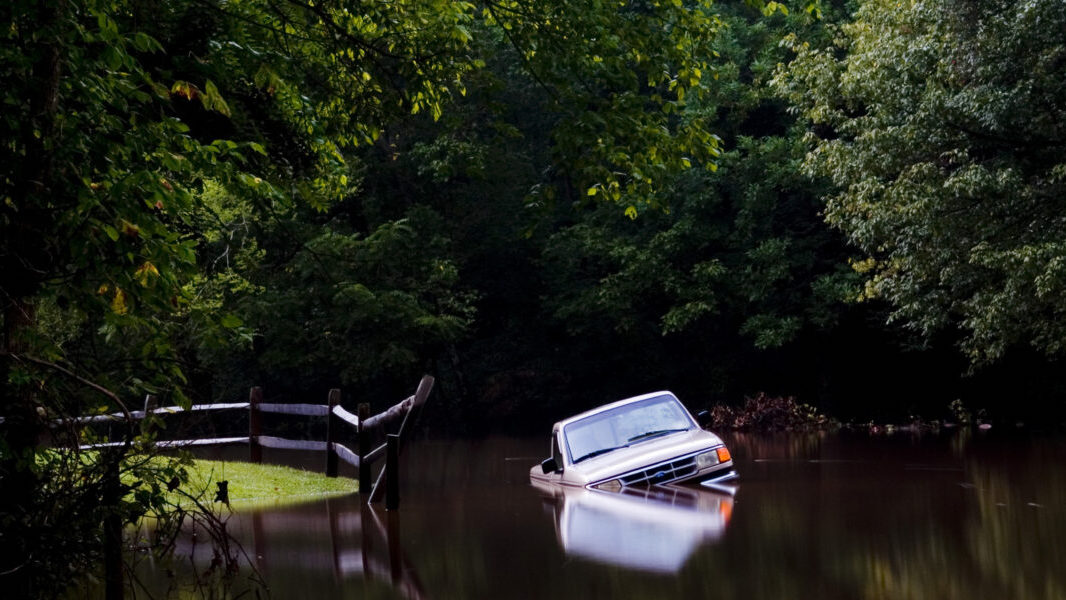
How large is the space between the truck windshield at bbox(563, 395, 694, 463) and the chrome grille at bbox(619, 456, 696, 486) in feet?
3.28

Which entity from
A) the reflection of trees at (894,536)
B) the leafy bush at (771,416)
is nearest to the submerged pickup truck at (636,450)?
the reflection of trees at (894,536)

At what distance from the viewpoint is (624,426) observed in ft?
60.3

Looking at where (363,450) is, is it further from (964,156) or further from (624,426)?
(964,156)

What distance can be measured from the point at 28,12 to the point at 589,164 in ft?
20.7

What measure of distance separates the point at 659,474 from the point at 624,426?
136 centimetres

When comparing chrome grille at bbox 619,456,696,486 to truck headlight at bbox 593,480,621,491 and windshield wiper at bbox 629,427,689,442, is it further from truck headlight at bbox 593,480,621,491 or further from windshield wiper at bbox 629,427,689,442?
windshield wiper at bbox 629,427,689,442

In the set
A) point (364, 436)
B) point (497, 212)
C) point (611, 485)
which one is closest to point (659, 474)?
point (611, 485)

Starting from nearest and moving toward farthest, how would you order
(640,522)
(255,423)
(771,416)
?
1. (640,522)
2. (255,423)
3. (771,416)

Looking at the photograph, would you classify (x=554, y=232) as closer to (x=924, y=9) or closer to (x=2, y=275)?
(x=924, y=9)

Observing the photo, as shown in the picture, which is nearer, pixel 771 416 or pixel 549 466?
pixel 549 466

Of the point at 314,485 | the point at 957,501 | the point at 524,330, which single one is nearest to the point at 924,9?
the point at 957,501

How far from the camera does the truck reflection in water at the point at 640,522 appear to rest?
1107 centimetres

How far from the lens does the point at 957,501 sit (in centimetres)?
1556

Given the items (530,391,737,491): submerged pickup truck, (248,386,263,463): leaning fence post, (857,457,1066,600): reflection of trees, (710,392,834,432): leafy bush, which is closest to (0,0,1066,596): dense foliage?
(710,392,834,432): leafy bush
